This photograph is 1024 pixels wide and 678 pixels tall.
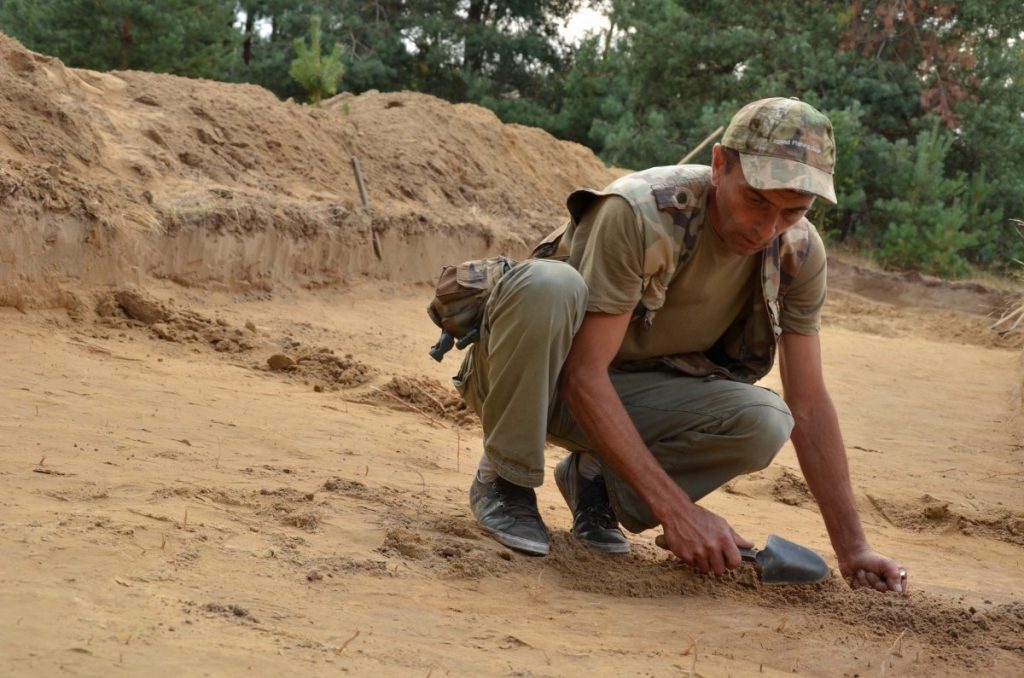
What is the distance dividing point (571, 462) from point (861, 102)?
14.0 metres

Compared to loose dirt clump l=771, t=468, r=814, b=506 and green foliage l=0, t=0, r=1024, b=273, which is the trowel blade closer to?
loose dirt clump l=771, t=468, r=814, b=506

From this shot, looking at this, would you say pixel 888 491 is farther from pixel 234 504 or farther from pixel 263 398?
pixel 234 504

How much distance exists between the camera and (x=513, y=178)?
10.9 metres

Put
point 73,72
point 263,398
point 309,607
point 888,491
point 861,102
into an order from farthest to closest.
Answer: point 861,102
point 73,72
point 888,491
point 263,398
point 309,607

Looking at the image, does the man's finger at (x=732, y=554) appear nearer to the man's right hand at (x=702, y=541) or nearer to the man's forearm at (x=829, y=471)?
the man's right hand at (x=702, y=541)

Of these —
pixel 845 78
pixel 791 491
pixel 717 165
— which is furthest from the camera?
pixel 845 78

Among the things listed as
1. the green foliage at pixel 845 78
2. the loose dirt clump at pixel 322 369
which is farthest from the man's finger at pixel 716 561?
the green foliage at pixel 845 78

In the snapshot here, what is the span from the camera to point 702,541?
2805 mm

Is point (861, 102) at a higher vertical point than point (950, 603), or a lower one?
higher

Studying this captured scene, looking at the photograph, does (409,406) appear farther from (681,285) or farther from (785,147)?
(785,147)

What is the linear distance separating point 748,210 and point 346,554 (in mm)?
1254

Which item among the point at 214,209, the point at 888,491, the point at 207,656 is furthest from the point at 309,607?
the point at 214,209

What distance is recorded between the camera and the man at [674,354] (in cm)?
284

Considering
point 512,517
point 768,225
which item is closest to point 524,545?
point 512,517
